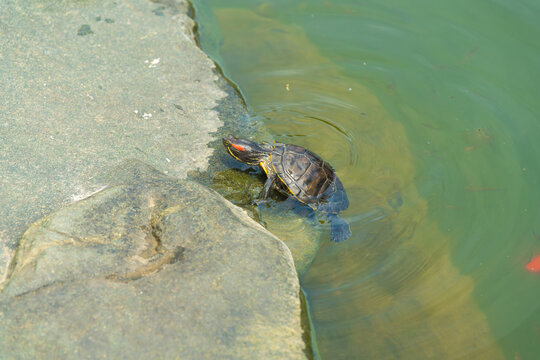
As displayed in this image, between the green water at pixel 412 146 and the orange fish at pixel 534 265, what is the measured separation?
0.14 ft

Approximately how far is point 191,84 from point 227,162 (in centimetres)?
108

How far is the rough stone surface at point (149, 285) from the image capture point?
2521mm

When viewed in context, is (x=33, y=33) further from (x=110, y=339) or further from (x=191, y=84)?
(x=110, y=339)

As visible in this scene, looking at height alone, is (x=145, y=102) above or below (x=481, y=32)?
below

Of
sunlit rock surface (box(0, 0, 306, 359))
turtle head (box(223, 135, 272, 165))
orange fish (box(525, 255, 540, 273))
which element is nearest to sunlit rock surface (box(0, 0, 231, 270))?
sunlit rock surface (box(0, 0, 306, 359))

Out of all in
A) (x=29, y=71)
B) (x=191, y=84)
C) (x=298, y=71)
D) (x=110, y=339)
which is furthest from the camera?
(x=298, y=71)

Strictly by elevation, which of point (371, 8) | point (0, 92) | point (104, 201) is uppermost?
point (371, 8)

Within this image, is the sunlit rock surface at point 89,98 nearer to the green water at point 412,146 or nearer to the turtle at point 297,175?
the turtle at point 297,175

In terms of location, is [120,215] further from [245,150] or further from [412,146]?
[412,146]

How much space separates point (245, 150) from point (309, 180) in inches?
25.6

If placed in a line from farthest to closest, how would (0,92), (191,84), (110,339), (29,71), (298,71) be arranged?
(298,71) < (191,84) < (29,71) < (0,92) < (110,339)

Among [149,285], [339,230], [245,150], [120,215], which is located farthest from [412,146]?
[149,285]

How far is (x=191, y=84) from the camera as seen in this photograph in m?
4.87

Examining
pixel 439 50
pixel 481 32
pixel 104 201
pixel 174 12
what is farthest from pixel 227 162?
pixel 481 32
